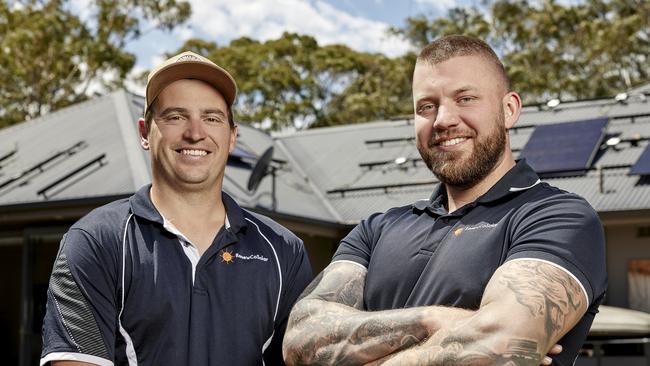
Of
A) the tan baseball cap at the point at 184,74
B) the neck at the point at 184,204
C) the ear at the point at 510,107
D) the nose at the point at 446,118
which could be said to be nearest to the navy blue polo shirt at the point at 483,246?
the ear at the point at 510,107

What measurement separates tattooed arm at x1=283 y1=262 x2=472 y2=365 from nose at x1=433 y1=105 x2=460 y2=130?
64 cm

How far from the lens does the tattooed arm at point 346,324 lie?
2889 millimetres

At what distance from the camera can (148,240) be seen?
3.46 meters

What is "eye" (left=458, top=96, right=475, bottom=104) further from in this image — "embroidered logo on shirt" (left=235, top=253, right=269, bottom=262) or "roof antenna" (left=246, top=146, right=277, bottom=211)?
"roof antenna" (left=246, top=146, right=277, bottom=211)

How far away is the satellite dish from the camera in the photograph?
1302 cm

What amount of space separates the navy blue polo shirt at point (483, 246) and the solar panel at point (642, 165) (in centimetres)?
1008

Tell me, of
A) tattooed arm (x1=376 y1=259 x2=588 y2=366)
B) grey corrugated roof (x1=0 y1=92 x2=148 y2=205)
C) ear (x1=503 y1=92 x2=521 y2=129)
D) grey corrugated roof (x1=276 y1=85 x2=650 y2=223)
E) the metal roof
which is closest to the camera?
tattooed arm (x1=376 y1=259 x2=588 y2=366)

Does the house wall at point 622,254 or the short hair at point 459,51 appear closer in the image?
the short hair at point 459,51

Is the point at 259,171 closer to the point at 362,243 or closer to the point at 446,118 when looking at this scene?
the point at 362,243

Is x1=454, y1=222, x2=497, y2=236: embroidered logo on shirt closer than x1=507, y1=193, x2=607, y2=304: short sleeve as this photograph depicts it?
No

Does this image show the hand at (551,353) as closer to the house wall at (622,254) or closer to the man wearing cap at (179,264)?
the man wearing cap at (179,264)

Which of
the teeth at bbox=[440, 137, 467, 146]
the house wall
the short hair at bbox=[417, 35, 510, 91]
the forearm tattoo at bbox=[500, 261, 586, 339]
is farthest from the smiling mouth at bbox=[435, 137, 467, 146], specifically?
the house wall

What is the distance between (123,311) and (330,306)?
768mm

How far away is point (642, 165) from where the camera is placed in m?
12.8
